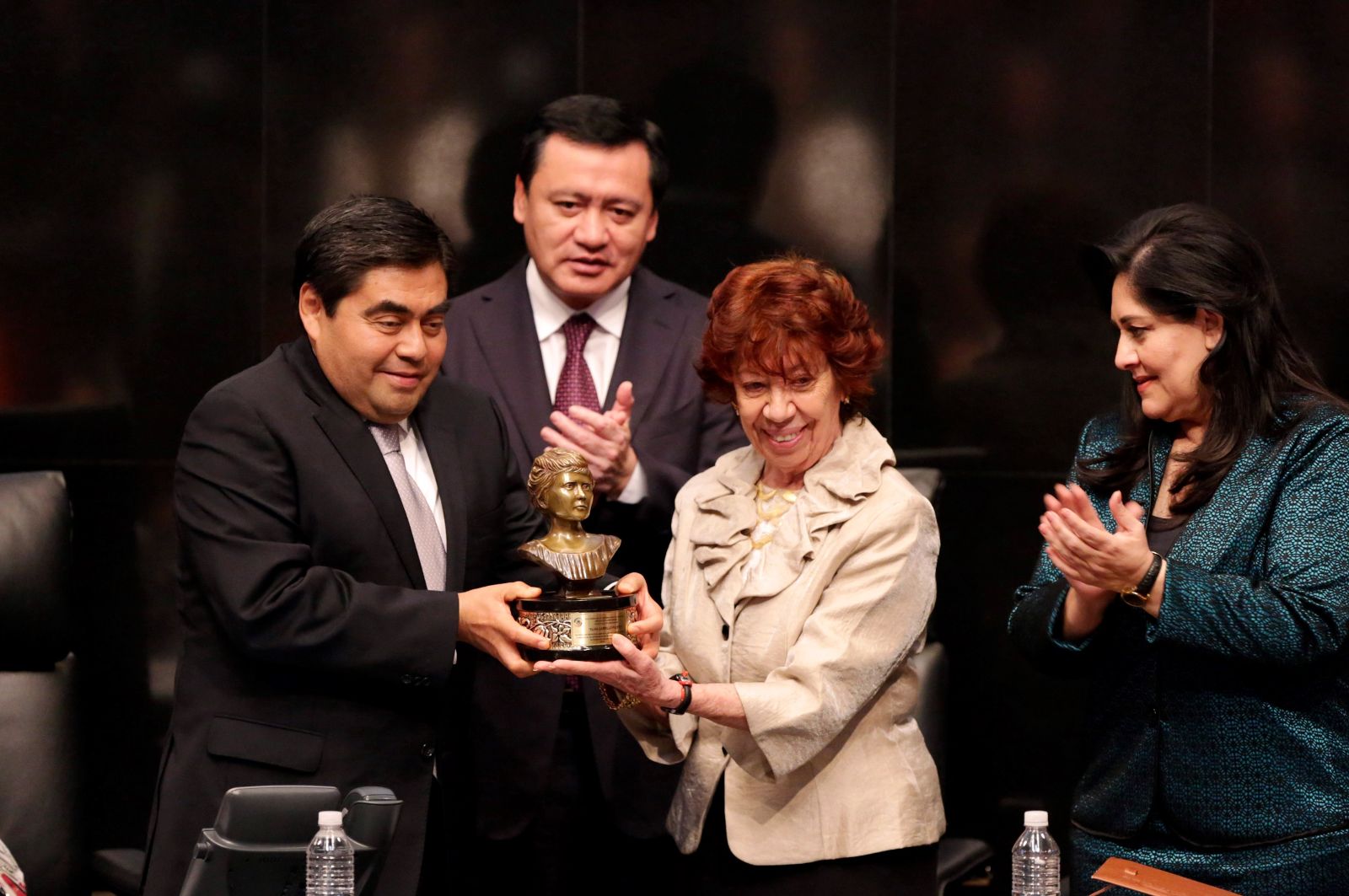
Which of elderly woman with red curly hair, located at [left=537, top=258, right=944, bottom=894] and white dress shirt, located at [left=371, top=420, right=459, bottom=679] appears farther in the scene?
white dress shirt, located at [left=371, top=420, right=459, bottom=679]

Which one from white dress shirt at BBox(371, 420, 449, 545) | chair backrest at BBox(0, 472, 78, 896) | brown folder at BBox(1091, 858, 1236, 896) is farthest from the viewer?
chair backrest at BBox(0, 472, 78, 896)

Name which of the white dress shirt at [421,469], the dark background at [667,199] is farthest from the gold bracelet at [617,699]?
the dark background at [667,199]

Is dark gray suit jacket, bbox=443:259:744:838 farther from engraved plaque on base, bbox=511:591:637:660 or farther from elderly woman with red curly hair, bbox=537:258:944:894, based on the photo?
engraved plaque on base, bbox=511:591:637:660

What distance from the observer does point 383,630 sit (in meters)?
2.47

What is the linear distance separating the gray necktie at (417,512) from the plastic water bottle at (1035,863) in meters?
1.04

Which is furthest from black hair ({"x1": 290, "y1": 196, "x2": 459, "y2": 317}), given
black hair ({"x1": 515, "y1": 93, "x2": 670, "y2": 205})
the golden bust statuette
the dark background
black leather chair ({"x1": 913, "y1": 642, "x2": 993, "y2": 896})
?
the dark background

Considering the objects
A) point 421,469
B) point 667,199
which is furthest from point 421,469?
point 667,199

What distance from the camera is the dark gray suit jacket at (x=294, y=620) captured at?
246 centimetres

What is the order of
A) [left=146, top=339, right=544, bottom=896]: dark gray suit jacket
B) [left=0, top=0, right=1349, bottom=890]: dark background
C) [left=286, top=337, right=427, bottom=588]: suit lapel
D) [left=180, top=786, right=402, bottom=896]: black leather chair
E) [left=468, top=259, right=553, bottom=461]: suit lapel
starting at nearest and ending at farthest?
[left=180, top=786, right=402, bottom=896]: black leather chair, [left=146, top=339, right=544, bottom=896]: dark gray suit jacket, [left=286, top=337, right=427, bottom=588]: suit lapel, [left=468, top=259, right=553, bottom=461]: suit lapel, [left=0, top=0, right=1349, bottom=890]: dark background

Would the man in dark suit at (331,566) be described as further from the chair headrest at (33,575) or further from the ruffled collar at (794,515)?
the chair headrest at (33,575)

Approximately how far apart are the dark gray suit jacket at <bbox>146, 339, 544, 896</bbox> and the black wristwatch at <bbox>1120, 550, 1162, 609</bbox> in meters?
1.03

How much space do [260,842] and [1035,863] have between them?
3.24 ft

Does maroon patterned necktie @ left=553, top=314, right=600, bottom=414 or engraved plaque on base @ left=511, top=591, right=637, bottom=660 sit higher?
maroon patterned necktie @ left=553, top=314, right=600, bottom=414

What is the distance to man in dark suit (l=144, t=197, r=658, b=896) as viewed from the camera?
246 cm
